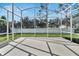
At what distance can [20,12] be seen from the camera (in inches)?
429

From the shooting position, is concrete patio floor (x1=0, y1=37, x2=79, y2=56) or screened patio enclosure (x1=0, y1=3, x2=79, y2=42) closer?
concrete patio floor (x1=0, y1=37, x2=79, y2=56)

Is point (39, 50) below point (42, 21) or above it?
below

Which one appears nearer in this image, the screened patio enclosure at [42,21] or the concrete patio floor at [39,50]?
the concrete patio floor at [39,50]

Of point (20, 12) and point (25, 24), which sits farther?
point (25, 24)

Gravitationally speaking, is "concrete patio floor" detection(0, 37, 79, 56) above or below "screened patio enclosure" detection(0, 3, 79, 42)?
below

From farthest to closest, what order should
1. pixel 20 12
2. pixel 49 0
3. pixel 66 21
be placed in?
pixel 66 21
pixel 20 12
pixel 49 0

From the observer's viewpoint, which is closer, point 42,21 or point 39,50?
point 39,50

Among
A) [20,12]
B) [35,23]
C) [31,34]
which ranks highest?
[20,12]

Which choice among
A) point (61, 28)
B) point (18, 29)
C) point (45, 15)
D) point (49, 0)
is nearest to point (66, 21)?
point (61, 28)

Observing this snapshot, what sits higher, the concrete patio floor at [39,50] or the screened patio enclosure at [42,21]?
the screened patio enclosure at [42,21]

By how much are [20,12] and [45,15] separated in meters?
1.77

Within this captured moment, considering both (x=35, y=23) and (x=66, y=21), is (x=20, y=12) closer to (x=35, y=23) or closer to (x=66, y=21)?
(x=35, y=23)

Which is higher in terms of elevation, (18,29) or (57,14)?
(57,14)

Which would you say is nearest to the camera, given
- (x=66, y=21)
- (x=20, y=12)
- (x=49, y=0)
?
(x=49, y=0)
